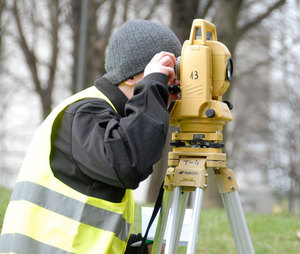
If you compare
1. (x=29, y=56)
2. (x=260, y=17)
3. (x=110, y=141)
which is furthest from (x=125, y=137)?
(x=29, y=56)

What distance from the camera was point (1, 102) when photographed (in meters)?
15.9

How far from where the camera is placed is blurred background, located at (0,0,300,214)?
9.27 metres

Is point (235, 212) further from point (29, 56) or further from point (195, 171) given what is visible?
point (29, 56)

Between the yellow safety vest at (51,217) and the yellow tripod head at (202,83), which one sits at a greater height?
the yellow tripod head at (202,83)

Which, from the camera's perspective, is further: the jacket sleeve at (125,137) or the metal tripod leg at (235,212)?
the metal tripod leg at (235,212)

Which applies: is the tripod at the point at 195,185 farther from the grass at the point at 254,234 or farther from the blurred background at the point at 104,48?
the blurred background at the point at 104,48

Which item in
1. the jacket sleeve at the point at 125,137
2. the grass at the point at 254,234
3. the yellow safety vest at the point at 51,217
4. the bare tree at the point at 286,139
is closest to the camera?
the jacket sleeve at the point at 125,137

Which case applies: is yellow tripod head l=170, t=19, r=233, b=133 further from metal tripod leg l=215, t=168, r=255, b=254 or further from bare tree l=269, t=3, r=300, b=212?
bare tree l=269, t=3, r=300, b=212

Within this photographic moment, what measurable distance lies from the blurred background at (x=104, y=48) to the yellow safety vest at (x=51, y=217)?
407 cm

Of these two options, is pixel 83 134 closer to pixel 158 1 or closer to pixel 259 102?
pixel 158 1

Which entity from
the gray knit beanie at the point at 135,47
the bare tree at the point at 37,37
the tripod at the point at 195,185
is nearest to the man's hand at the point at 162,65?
the gray knit beanie at the point at 135,47

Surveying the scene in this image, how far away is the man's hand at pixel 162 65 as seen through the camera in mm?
1981

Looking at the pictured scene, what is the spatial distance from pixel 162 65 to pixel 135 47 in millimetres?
219

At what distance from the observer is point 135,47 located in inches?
84.7
